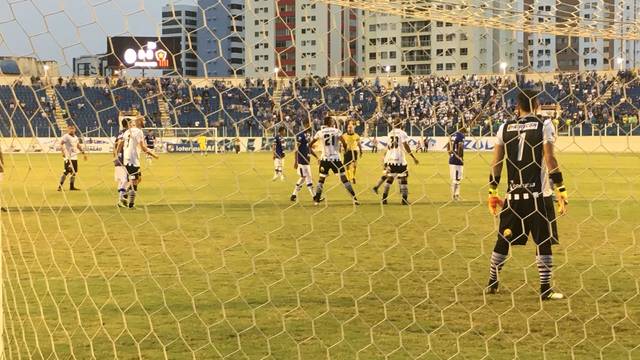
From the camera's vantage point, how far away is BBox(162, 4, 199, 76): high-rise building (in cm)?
565

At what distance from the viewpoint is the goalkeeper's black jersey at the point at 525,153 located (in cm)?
793

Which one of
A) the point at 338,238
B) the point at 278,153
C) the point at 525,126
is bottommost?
the point at 338,238

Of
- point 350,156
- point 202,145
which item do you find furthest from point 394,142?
point 202,145

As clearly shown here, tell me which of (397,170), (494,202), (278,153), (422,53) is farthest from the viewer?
(278,153)

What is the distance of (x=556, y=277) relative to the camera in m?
9.41

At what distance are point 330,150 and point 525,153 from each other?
9827 millimetres

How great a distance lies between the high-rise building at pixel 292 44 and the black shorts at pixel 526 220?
2.76 meters

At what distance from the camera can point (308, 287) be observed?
873 cm

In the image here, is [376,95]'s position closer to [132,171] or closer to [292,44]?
[292,44]

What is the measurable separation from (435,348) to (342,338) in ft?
2.28

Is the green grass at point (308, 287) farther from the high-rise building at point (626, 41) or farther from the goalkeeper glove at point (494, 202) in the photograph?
the high-rise building at point (626, 41)

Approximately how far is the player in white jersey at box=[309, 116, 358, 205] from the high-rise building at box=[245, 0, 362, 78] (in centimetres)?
1039

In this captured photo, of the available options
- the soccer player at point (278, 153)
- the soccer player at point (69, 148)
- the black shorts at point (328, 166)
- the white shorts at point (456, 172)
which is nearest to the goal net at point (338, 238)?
the black shorts at point (328, 166)

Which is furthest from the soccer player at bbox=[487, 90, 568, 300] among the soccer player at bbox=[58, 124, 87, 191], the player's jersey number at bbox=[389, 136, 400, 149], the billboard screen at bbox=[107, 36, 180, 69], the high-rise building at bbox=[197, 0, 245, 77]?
the soccer player at bbox=[58, 124, 87, 191]
